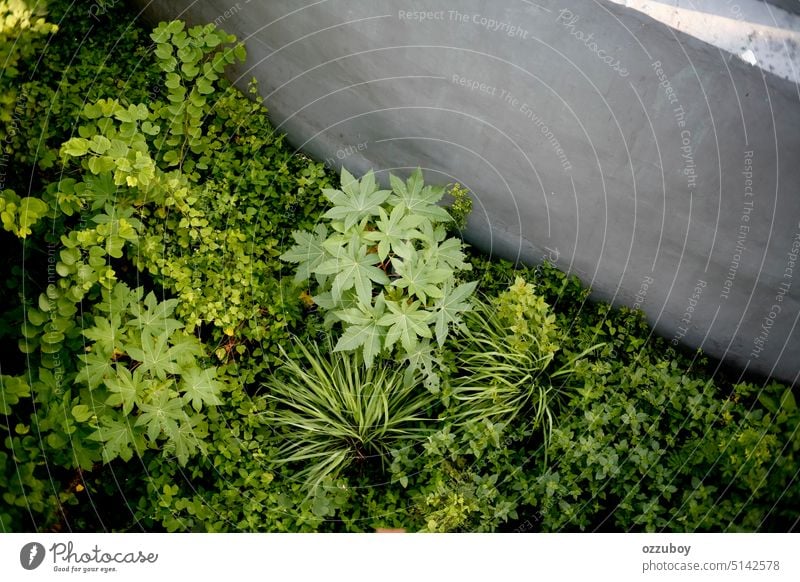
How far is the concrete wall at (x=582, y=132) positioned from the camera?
110 inches

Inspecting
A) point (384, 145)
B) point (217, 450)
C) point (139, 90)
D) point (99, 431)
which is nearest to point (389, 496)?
point (217, 450)

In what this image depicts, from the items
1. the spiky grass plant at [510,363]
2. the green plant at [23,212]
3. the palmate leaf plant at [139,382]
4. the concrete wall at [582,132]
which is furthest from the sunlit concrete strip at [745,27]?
the green plant at [23,212]

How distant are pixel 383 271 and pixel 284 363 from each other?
2.72 ft

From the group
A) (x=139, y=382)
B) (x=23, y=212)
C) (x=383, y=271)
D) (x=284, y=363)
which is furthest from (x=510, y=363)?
(x=23, y=212)

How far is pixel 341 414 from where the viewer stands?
3.19 m

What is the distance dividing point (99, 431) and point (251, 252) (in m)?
1.20

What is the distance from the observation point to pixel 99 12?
3.89 meters
